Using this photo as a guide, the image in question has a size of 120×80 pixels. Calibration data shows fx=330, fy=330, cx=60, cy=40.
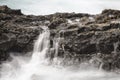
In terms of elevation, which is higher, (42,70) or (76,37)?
(76,37)

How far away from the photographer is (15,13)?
8725cm

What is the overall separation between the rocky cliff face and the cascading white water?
1603 mm

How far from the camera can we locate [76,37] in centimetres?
Result: 7019

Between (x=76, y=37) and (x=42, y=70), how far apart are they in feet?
32.9

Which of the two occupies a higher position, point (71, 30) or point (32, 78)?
point (71, 30)

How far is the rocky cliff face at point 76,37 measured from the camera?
6769 centimetres

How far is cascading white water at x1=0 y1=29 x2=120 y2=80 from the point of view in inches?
2625

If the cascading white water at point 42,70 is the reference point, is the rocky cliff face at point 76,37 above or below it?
above

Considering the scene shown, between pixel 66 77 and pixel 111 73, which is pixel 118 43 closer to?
pixel 111 73

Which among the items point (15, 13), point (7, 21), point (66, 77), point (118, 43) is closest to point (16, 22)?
point (7, 21)

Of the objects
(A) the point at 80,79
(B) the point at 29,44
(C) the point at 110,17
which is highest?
(C) the point at 110,17

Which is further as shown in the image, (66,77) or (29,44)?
(29,44)

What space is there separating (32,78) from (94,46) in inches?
568

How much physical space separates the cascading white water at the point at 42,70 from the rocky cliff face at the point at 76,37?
5.26ft
